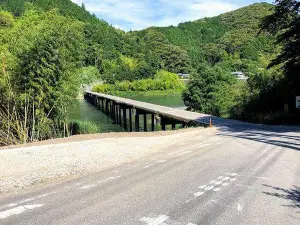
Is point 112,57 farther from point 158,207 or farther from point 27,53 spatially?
point 158,207

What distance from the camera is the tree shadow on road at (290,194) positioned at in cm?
507

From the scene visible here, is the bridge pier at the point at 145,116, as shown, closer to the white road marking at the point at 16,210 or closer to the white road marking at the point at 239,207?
the white road marking at the point at 239,207

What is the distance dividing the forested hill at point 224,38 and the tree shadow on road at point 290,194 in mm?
98193

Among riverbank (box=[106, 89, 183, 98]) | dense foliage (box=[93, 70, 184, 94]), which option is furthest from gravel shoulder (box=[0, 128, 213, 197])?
dense foliage (box=[93, 70, 184, 94])

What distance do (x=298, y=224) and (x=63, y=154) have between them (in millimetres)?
6379

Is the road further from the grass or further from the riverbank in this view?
the riverbank

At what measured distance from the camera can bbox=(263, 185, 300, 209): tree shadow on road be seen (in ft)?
16.6

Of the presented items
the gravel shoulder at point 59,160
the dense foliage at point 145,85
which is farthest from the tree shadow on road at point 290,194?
the dense foliage at point 145,85

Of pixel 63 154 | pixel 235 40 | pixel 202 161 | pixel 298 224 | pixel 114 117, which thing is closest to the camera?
pixel 298 224

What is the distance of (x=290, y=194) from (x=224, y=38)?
147 meters

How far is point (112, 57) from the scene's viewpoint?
121 meters

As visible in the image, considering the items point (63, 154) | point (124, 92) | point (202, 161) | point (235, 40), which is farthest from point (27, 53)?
point (235, 40)

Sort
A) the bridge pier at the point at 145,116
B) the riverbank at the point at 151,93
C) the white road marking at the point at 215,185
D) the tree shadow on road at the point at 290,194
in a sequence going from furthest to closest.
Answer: the riverbank at the point at 151,93
the bridge pier at the point at 145,116
the white road marking at the point at 215,185
the tree shadow on road at the point at 290,194

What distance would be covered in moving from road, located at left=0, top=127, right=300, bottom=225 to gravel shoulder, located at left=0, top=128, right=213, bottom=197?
Result: 533 mm
